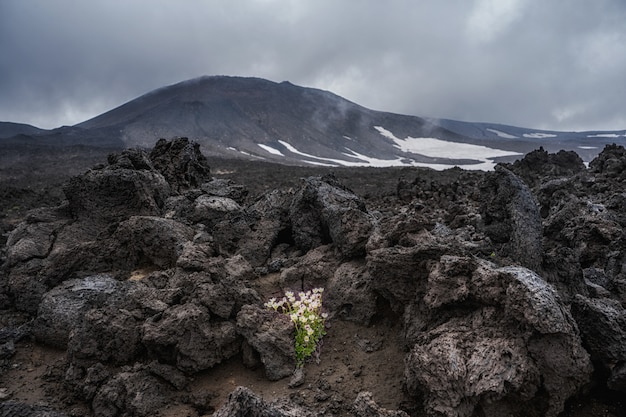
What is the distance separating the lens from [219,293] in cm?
710

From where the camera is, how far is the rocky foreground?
5.15 m

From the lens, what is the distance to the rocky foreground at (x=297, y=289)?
16.9ft

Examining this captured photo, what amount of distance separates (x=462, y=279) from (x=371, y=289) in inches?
67.7

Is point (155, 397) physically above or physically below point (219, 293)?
below

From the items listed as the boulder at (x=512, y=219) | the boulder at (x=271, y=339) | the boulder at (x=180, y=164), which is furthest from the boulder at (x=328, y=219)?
the boulder at (x=180, y=164)

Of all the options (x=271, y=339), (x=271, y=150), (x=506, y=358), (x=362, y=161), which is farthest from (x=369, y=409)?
(x=271, y=150)

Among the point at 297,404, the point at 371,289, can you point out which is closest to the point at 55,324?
the point at 297,404

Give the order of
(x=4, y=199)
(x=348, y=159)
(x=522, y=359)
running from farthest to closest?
1. (x=348, y=159)
2. (x=4, y=199)
3. (x=522, y=359)

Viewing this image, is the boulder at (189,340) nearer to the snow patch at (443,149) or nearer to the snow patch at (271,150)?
the snow patch at (271,150)

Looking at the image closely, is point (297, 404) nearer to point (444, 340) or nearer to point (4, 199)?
point (444, 340)

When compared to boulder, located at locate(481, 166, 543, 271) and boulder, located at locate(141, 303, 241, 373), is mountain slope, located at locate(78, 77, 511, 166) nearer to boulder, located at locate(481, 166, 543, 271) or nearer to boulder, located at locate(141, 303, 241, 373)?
boulder, located at locate(481, 166, 543, 271)

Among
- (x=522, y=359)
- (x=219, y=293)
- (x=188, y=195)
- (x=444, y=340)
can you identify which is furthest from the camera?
(x=188, y=195)

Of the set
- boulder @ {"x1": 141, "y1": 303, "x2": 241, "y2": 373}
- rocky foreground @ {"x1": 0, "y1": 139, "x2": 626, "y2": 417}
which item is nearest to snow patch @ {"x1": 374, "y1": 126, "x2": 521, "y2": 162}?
rocky foreground @ {"x1": 0, "y1": 139, "x2": 626, "y2": 417}

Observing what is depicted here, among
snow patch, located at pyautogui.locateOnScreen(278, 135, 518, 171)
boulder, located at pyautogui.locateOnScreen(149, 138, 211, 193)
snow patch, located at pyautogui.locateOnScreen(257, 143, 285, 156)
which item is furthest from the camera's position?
snow patch, located at pyautogui.locateOnScreen(257, 143, 285, 156)
